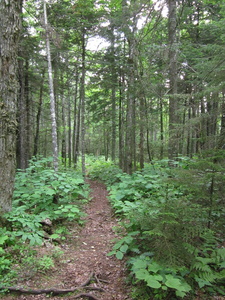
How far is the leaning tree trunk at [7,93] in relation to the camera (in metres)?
3.83

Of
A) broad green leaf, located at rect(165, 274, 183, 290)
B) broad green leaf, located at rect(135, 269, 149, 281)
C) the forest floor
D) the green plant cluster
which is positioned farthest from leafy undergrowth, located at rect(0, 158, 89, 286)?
broad green leaf, located at rect(165, 274, 183, 290)

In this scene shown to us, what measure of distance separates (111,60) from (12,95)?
418 inches

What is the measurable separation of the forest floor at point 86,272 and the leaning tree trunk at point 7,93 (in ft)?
5.17

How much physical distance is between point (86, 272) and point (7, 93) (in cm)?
387

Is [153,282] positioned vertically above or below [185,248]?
below

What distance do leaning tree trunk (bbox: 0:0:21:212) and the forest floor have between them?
1576 mm

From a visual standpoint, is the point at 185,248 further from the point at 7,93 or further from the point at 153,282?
the point at 7,93

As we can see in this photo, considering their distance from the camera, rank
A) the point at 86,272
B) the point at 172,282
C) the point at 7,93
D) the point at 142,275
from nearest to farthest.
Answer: the point at 172,282
the point at 142,275
the point at 86,272
the point at 7,93

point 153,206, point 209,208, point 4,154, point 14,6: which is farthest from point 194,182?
point 14,6

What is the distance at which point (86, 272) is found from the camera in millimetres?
3791

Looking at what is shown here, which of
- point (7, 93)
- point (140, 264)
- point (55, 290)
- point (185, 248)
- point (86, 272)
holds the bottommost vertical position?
point (86, 272)

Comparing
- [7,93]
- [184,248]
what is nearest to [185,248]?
[184,248]

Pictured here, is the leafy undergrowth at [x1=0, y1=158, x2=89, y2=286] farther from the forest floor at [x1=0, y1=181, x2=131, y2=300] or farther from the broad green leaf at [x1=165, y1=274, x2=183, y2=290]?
the broad green leaf at [x1=165, y1=274, x2=183, y2=290]

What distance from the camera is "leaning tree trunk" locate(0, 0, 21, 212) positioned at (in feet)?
12.6
